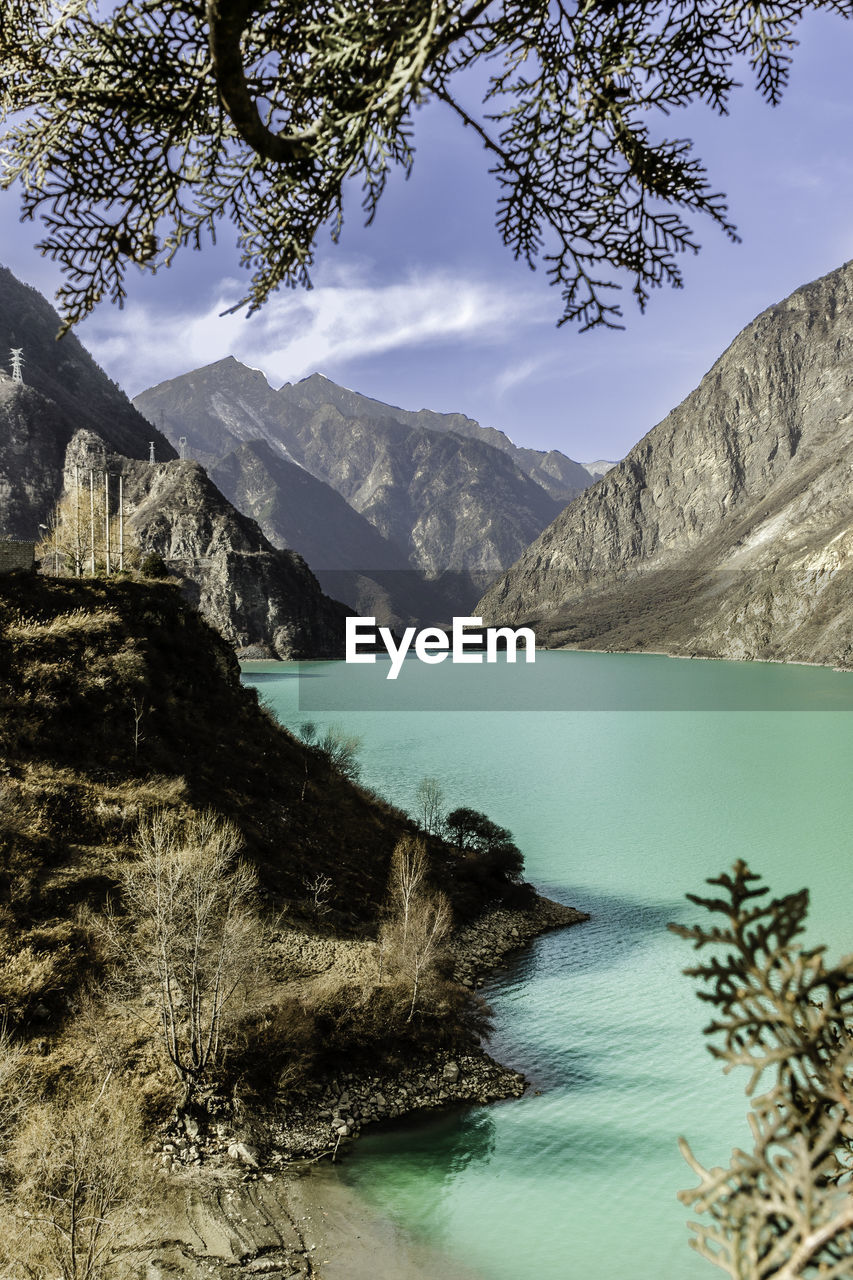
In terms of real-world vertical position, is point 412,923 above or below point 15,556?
below

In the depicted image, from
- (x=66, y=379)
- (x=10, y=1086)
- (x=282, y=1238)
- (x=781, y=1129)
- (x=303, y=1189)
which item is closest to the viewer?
(x=781, y=1129)

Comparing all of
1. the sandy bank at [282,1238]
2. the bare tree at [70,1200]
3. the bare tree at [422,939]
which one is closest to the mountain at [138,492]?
the bare tree at [422,939]

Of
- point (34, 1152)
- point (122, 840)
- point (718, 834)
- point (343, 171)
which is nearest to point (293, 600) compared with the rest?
point (718, 834)

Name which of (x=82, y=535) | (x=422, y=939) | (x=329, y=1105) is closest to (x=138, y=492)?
(x=82, y=535)

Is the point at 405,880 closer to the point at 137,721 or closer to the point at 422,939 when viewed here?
the point at 422,939

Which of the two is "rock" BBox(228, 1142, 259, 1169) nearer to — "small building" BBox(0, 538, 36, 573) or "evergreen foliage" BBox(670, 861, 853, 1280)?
"evergreen foliage" BBox(670, 861, 853, 1280)
